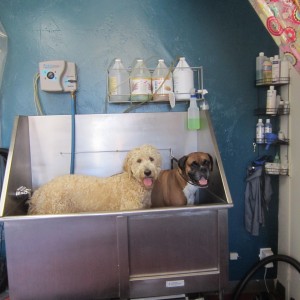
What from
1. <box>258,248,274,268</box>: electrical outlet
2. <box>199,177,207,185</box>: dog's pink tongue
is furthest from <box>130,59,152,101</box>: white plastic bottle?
<box>258,248,274,268</box>: electrical outlet

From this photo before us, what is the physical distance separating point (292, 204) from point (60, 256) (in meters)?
1.55

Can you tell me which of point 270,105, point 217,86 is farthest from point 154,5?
point 270,105

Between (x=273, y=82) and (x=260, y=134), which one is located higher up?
(x=273, y=82)

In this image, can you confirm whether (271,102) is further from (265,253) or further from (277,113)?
(265,253)

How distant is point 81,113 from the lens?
1842 mm

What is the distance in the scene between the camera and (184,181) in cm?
154

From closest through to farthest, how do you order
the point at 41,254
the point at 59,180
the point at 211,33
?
the point at 41,254
the point at 59,180
the point at 211,33

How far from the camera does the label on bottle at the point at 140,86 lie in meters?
1.68

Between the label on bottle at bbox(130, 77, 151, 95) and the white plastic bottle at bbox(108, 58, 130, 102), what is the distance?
0.24 feet

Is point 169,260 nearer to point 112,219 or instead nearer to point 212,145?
point 112,219

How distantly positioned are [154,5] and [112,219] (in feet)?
4.78

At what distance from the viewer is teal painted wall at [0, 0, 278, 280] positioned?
1.78m

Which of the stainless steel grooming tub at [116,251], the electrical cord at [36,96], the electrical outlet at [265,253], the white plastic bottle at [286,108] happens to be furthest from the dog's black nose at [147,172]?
the electrical outlet at [265,253]

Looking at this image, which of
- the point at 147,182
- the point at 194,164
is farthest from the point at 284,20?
the point at 147,182
